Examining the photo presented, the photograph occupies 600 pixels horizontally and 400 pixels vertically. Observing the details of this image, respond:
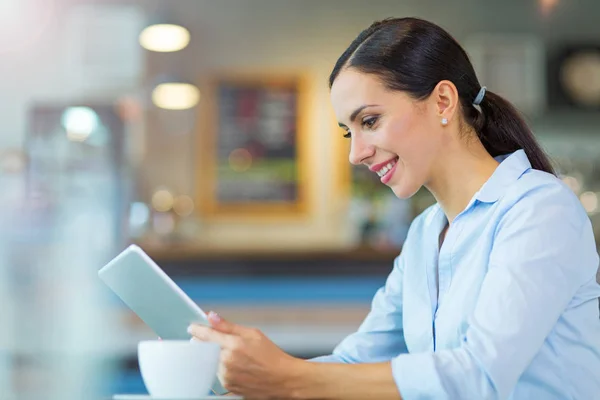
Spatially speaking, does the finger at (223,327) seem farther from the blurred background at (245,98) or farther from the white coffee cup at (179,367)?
the blurred background at (245,98)

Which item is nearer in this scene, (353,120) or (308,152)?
(353,120)

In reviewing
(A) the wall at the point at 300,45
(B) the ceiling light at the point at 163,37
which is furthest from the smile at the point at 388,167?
(B) the ceiling light at the point at 163,37

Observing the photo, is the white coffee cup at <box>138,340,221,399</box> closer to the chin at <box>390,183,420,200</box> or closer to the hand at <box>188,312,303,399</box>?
the hand at <box>188,312,303,399</box>

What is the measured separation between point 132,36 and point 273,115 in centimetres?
100

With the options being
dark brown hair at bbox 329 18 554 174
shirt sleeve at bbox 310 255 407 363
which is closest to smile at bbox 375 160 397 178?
dark brown hair at bbox 329 18 554 174

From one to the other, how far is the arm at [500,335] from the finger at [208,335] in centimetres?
10

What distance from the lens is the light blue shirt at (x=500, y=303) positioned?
107 cm

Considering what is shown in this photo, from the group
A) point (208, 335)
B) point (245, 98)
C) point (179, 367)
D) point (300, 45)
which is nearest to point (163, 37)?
point (245, 98)

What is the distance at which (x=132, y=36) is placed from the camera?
5.43 m

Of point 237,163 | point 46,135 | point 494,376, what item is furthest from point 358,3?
point 494,376

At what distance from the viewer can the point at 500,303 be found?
3.59ft

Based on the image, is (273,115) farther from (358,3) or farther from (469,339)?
(469,339)

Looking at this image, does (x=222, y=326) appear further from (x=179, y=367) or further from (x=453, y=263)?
(x=453, y=263)

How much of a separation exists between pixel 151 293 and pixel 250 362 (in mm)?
144
